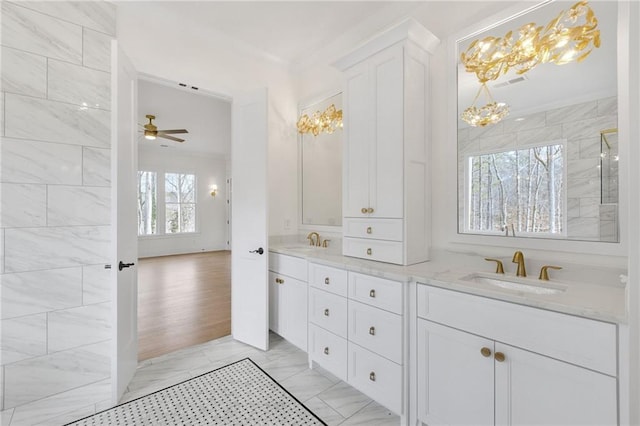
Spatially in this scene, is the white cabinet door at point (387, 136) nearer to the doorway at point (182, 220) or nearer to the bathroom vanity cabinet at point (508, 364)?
the bathroom vanity cabinet at point (508, 364)

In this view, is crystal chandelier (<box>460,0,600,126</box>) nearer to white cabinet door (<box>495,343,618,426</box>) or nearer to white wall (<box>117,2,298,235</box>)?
white cabinet door (<box>495,343,618,426</box>)

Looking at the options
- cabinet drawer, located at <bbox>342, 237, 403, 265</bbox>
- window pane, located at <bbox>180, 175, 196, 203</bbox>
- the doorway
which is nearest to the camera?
cabinet drawer, located at <bbox>342, 237, 403, 265</bbox>

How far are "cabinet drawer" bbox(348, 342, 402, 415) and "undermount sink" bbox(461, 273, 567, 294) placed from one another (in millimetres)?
712

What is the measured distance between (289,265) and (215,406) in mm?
1156

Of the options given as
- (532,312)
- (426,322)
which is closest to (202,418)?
(426,322)

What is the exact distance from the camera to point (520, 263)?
168 cm

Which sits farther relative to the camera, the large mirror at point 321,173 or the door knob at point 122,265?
the large mirror at point 321,173

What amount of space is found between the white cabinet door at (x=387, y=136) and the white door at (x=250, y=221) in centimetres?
105

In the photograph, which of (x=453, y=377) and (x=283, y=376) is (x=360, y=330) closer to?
(x=453, y=377)

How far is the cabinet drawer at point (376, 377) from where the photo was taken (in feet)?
5.69

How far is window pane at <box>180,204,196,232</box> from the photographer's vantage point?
27.8 ft

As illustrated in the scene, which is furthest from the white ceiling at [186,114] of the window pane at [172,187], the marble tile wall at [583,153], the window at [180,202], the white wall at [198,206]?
the marble tile wall at [583,153]

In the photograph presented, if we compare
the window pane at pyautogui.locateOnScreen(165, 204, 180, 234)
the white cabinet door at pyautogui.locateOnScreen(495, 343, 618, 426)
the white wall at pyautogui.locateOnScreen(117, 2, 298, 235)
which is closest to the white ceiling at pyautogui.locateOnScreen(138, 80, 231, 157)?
the white wall at pyautogui.locateOnScreen(117, 2, 298, 235)

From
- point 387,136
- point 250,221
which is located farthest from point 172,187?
point 387,136
